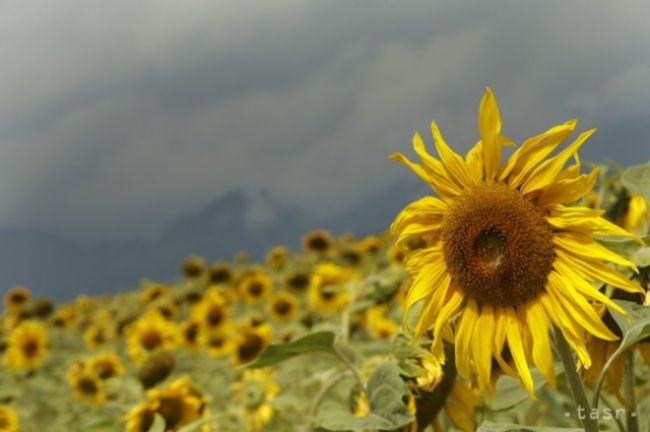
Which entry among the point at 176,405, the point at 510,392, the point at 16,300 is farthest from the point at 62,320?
the point at 510,392

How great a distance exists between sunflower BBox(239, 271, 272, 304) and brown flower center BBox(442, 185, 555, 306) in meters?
8.18

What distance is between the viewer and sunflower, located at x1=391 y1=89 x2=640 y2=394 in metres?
1.28

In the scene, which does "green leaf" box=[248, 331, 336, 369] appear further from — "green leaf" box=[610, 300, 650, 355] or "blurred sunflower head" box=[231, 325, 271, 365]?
"blurred sunflower head" box=[231, 325, 271, 365]

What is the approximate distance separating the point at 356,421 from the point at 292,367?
278cm

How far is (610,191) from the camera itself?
227cm

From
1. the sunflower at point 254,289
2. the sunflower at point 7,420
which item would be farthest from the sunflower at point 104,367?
the sunflower at point 254,289

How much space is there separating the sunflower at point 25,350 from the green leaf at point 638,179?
8633 millimetres

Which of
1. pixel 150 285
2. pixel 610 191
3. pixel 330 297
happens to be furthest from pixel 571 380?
pixel 150 285

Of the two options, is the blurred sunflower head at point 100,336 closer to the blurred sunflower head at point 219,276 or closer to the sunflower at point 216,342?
the blurred sunflower head at point 219,276

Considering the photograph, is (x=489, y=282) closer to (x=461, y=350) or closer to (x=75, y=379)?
(x=461, y=350)

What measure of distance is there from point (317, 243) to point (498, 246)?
33.4ft

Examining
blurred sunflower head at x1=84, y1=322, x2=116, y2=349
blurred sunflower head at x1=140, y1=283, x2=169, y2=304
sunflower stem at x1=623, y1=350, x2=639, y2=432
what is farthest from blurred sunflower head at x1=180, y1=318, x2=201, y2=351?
sunflower stem at x1=623, y1=350, x2=639, y2=432

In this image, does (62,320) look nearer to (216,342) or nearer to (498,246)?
(216,342)

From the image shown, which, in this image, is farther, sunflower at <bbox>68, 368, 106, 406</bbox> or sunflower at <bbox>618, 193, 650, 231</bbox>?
sunflower at <bbox>68, 368, 106, 406</bbox>
